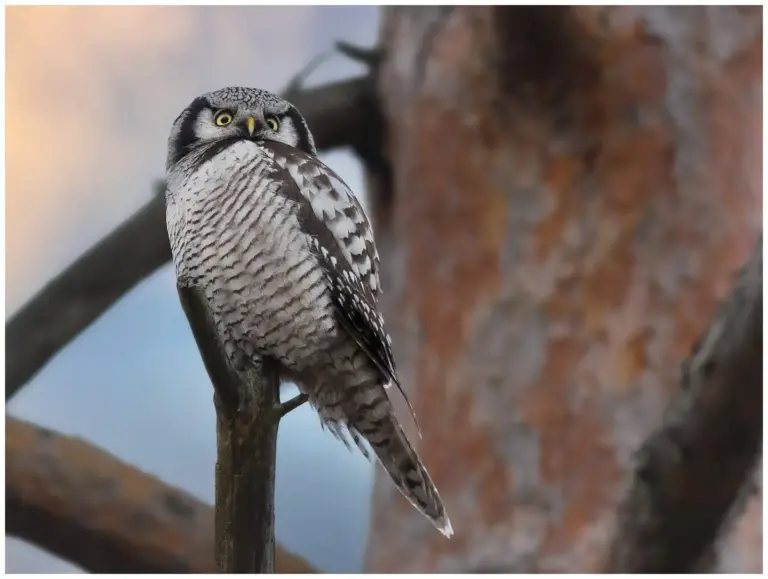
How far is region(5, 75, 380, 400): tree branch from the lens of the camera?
141cm

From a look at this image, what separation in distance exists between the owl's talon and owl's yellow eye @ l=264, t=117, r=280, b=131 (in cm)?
44

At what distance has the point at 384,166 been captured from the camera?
1.48 meters

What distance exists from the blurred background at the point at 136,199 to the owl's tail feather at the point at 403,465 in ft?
0.18

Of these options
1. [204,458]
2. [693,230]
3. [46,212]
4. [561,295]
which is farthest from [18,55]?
[693,230]

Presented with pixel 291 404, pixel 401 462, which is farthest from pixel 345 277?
pixel 401 462

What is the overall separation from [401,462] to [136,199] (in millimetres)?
617

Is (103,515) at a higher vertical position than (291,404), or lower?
lower

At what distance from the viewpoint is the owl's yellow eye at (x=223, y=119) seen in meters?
1.41

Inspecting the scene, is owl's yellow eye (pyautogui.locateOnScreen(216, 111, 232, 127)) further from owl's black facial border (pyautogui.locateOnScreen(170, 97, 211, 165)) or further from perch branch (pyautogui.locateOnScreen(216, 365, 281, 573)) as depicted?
perch branch (pyautogui.locateOnScreen(216, 365, 281, 573))

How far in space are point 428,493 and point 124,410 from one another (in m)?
0.52

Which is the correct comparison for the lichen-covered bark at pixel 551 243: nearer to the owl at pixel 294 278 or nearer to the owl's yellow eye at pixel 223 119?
the owl at pixel 294 278

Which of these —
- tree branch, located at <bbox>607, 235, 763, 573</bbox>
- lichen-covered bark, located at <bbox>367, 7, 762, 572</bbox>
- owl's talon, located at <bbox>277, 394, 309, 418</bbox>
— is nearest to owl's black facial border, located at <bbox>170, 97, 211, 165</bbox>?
lichen-covered bark, located at <bbox>367, 7, 762, 572</bbox>

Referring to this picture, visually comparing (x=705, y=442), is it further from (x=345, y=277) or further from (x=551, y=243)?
(x=345, y=277)

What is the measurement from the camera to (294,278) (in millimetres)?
1290
